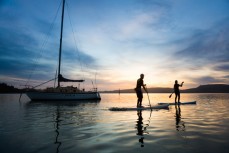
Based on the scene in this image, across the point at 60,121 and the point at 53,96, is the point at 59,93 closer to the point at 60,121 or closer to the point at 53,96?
the point at 53,96

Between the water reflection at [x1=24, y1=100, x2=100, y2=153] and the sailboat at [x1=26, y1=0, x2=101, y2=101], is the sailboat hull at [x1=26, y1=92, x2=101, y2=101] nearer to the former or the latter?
the sailboat at [x1=26, y1=0, x2=101, y2=101]

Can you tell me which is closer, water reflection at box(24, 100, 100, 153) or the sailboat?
water reflection at box(24, 100, 100, 153)

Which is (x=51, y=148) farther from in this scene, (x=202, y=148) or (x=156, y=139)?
(x=202, y=148)

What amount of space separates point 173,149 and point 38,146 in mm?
3748

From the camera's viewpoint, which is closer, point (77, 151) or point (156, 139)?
point (77, 151)

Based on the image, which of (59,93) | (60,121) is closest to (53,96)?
(59,93)

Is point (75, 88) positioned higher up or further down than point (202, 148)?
higher up

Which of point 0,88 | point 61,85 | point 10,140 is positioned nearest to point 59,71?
point 61,85

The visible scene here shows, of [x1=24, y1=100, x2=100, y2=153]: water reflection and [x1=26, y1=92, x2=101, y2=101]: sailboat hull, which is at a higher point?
Result: [x1=26, y1=92, x2=101, y2=101]: sailboat hull

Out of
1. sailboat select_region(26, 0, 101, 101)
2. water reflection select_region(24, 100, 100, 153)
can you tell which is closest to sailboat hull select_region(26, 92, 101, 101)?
sailboat select_region(26, 0, 101, 101)

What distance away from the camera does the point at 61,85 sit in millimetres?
36312

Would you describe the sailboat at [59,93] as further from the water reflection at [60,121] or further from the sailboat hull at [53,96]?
the water reflection at [60,121]

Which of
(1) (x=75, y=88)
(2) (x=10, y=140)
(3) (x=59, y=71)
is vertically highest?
(3) (x=59, y=71)

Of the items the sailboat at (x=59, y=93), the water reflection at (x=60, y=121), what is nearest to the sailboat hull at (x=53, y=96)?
the sailboat at (x=59, y=93)
